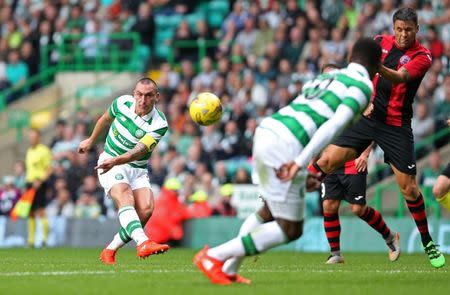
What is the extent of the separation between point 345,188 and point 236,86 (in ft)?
33.1

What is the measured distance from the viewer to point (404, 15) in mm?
12609

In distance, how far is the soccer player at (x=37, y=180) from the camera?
875 inches

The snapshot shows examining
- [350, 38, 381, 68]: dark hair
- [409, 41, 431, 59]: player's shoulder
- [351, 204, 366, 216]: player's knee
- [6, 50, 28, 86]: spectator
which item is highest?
[350, 38, 381, 68]: dark hair

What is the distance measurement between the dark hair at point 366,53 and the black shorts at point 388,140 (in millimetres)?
3101

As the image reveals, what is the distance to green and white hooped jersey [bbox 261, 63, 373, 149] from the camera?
9836 mm

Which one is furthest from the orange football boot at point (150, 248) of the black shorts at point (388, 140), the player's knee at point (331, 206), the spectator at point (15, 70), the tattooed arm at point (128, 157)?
the spectator at point (15, 70)

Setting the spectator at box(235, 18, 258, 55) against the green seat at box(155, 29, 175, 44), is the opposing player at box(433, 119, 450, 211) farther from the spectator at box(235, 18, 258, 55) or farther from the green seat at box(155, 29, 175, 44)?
the green seat at box(155, 29, 175, 44)

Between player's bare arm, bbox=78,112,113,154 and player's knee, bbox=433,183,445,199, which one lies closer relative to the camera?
player's knee, bbox=433,183,445,199

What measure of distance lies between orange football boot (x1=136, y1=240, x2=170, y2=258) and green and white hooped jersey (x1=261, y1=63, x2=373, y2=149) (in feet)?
10.4

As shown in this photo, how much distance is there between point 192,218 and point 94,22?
29.2 ft

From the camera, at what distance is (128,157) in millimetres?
13078

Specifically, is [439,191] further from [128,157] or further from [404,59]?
[128,157]

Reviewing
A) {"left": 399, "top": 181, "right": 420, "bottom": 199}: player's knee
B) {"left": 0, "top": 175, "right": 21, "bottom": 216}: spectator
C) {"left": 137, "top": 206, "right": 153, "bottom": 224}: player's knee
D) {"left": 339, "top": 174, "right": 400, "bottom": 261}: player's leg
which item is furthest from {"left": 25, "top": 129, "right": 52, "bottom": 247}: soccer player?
{"left": 399, "top": 181, "right": 420, "bottom": 199}: player's knee

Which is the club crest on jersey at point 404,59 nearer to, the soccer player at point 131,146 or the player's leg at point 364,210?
the player's leg at point 364,210
